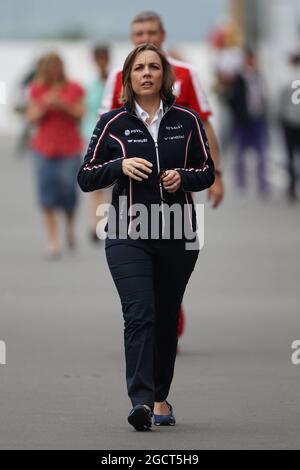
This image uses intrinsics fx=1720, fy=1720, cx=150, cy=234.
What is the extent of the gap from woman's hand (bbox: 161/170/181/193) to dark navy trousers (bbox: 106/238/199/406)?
29cm

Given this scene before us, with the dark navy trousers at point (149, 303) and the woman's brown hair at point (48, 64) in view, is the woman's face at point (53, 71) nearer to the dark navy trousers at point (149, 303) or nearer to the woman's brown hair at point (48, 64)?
the woman's brown hair at point (48, 64)

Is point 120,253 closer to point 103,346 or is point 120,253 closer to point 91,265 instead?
point 103,346

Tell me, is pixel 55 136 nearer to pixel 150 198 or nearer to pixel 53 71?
pixel 53 71

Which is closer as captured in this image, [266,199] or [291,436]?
[291,436]

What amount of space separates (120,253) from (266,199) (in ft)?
50.0

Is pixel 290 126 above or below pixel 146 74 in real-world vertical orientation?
above

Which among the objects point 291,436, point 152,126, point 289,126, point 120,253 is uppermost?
point 289,126

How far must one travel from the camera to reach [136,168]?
26.0ft

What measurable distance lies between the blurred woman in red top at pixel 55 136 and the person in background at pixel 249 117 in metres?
6.45

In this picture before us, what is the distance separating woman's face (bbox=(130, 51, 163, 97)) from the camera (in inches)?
320

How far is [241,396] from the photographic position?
8961 mm

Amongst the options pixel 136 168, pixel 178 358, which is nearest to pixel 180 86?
pixel 178 358

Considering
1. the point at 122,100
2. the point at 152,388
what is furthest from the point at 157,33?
the point at 152,388

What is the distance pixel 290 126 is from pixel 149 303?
14648 mm
